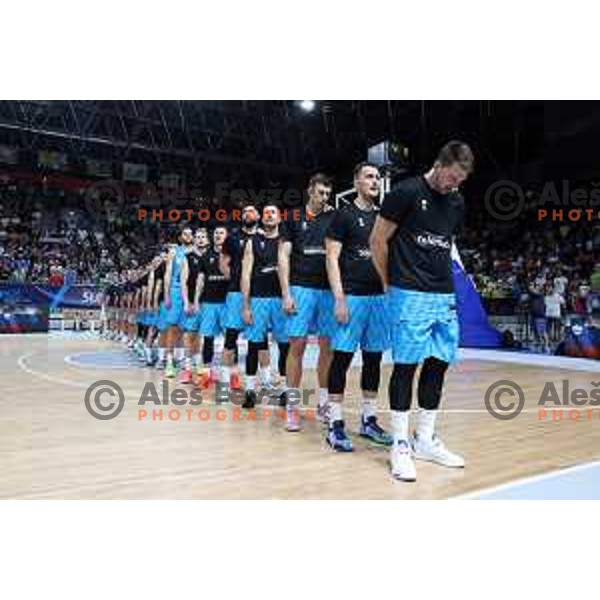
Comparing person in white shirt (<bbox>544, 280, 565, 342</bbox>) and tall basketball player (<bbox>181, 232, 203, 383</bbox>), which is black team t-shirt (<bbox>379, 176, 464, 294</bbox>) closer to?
tall basketball player (<bbox>181, 232, 203, 383</bbox>)

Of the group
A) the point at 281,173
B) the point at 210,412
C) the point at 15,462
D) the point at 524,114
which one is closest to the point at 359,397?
the point at 210,412

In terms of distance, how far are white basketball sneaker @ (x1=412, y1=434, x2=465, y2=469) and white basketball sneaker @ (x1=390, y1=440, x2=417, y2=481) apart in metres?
0.24

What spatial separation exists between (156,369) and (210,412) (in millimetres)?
3136

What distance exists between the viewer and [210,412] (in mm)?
4809

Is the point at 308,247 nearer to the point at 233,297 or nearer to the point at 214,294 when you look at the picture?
the point at 233,297

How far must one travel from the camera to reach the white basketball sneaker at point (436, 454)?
11.0 ft

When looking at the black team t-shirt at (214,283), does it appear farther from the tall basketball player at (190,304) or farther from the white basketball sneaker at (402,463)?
the white basketball sneaker at (402,463)

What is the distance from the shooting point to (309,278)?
4.21 metres

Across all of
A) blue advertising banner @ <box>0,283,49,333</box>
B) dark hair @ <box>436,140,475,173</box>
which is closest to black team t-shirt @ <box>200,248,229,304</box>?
dark hair @ <box>436,140,475,173</box>

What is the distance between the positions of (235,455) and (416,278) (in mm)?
1303

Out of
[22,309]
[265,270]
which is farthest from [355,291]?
[22,309]

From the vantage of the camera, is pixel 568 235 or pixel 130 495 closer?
pixel 130 495

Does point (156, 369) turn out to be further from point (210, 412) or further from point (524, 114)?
point (524, 114)
